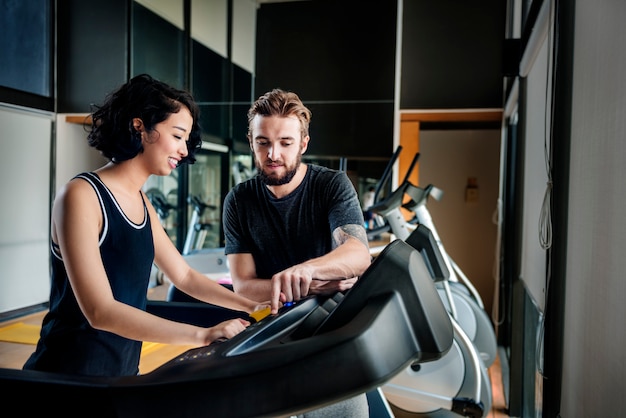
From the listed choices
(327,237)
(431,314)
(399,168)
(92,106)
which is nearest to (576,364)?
(327,237)

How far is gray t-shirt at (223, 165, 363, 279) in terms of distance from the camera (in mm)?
1132

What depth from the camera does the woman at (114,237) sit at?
854mm

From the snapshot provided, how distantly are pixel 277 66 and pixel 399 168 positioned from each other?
314cm

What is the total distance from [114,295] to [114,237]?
0.10m

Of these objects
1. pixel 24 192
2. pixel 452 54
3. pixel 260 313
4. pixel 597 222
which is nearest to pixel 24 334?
pixel 24 192

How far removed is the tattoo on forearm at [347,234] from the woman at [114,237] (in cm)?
22

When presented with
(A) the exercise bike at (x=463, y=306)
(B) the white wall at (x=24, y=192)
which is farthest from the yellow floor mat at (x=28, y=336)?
(A) the exercise bike at (x=463, y=306)

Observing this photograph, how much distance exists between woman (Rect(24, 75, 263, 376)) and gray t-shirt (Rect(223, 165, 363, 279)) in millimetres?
147

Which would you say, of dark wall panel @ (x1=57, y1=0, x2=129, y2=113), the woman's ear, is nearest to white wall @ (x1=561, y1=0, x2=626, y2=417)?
the woman's ear

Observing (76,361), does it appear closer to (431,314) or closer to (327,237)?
(327,237)

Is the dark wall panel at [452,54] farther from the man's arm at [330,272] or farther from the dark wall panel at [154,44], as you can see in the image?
the man's arm at [330,272]

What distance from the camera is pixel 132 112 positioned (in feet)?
3.20

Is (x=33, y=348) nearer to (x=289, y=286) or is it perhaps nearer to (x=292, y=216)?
(x=292, y=216)

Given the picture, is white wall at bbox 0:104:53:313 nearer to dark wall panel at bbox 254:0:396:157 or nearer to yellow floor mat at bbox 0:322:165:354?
yellow floor mat at bbox 0:322:165:354
